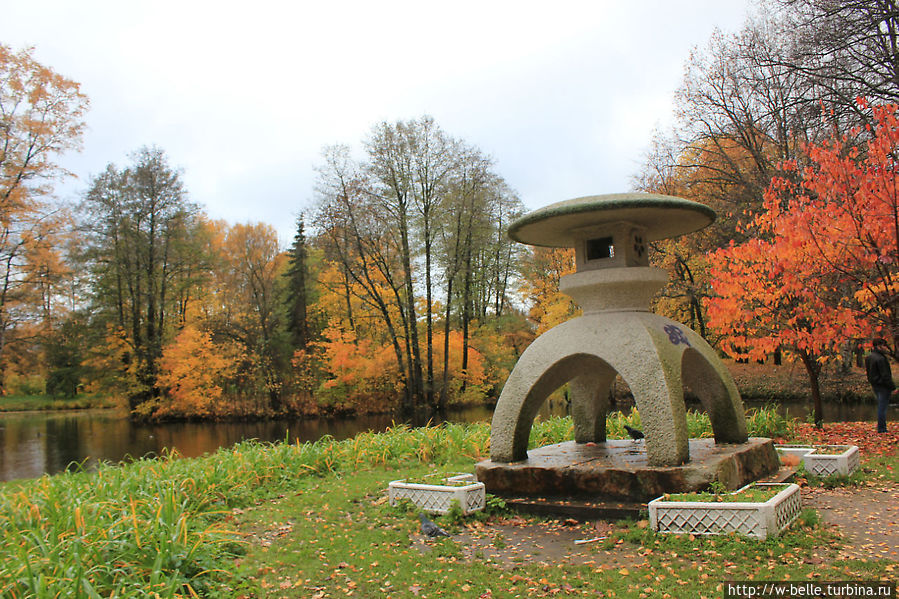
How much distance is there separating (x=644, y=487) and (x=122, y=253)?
2762 cm

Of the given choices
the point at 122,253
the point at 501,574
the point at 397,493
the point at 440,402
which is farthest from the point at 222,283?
the point at 501,574

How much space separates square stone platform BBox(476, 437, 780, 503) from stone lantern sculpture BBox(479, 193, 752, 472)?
21cm

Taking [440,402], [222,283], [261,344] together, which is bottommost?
[440,402]

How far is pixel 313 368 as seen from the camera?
1164 inches

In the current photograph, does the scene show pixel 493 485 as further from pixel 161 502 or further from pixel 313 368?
pixel 313 368

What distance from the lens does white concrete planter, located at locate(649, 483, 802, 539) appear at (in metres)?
5.05

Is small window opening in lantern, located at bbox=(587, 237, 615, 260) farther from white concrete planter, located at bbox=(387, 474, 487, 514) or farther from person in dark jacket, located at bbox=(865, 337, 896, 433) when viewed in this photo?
person in dark jacket, located at bbox=(865, 337, 896, 433)

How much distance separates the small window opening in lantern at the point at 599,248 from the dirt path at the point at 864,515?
348 centimetres

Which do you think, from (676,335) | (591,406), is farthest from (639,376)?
(591,406)

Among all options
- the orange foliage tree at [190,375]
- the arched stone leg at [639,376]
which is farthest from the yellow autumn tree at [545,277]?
the arched stone leg at [639,376]

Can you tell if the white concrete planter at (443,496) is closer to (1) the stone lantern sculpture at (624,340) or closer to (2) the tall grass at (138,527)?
(1) the stone lantern sculpture at (624,340)

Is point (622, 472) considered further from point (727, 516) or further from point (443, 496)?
point (443, 496)

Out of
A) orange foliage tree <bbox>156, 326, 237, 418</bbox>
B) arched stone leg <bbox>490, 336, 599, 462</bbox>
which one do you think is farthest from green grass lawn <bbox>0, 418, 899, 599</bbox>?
orange foliage tree <bbox>156, 326, 237, 418</bbox>

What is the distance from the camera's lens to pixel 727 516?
5188mm
